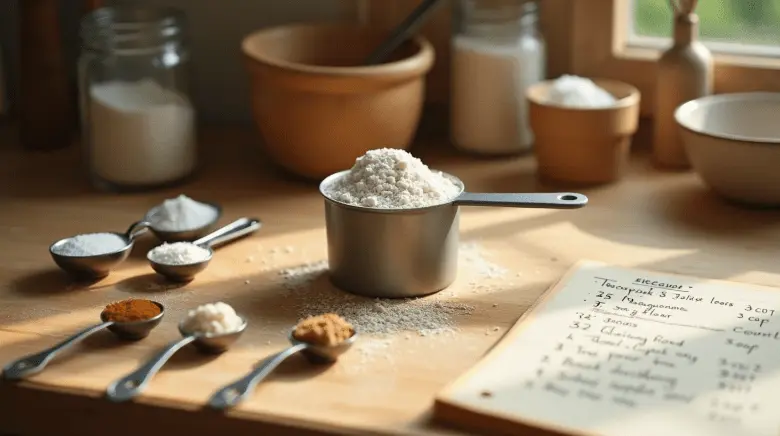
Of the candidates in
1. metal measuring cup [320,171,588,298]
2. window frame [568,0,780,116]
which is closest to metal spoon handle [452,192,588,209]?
metal measuring cup [320,171,588,298]

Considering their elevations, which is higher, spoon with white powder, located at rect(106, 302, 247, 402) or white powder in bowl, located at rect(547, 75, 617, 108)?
white powder in bowl, located at rect(547, 75, 617, 108)

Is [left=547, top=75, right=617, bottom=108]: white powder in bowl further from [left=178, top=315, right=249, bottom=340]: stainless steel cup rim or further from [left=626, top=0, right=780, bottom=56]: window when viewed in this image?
[left=178, top=315, right=249, bottom=340]: stainless steel cup rim

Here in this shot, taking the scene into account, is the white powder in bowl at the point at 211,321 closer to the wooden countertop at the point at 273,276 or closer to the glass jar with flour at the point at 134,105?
the wooden countertop at the point at 273,276

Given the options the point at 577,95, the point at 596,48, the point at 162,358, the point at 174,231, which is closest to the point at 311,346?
the point at 162,358

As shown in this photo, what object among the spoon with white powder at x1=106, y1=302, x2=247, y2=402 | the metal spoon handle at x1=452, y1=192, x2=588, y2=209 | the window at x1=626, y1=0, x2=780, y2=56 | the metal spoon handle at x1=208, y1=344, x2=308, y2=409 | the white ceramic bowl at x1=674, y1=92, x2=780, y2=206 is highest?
the window at x1=626, y1=0, x2=780, y2=56

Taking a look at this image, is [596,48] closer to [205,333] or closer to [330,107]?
[330,107]
